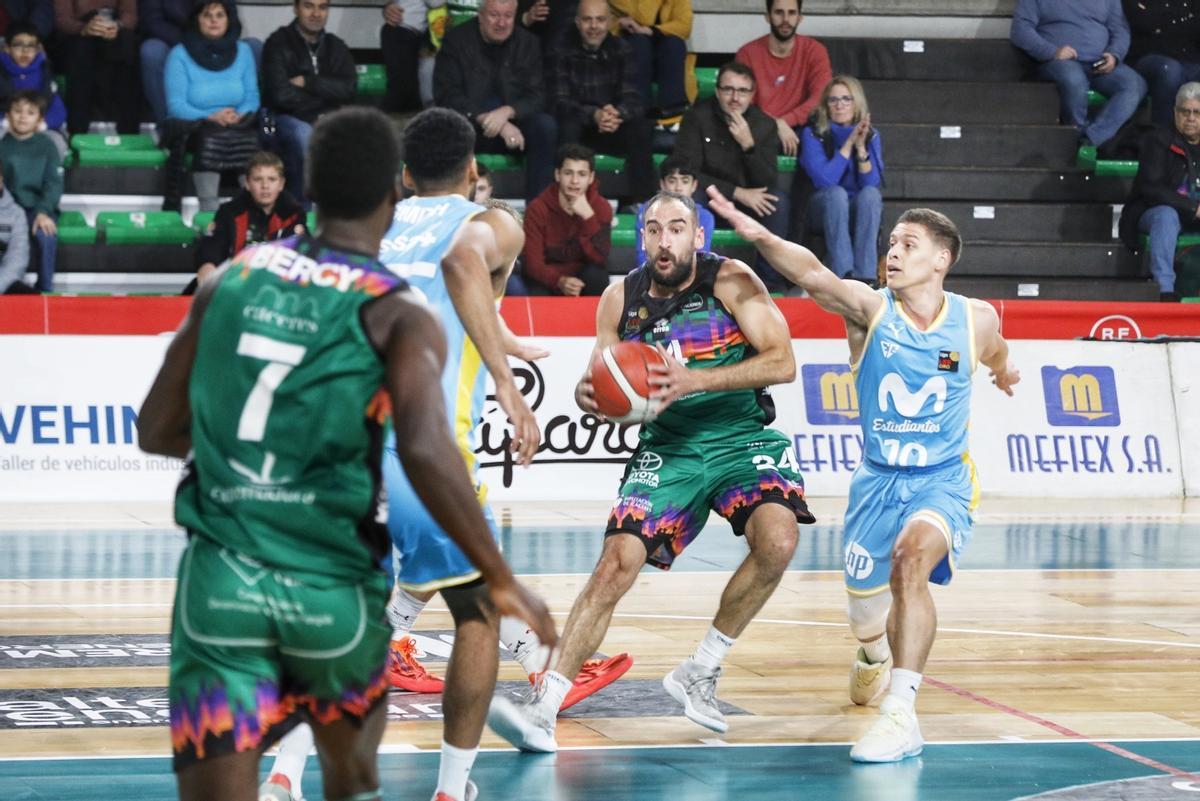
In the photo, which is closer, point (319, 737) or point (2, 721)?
point (319, 737)

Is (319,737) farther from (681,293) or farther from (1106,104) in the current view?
(1106,104)

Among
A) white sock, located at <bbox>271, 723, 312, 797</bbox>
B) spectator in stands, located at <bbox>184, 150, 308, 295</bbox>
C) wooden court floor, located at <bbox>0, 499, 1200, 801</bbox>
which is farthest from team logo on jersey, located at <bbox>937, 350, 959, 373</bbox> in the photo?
spectator in stands, located at <bbox>184, 150, 308, 295</bbox>

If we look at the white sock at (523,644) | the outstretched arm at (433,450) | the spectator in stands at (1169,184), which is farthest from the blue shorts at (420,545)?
the spectator in stands at (1169,184)

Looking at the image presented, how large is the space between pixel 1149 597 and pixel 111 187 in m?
9.88

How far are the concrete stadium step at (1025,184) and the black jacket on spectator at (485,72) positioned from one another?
3.92m

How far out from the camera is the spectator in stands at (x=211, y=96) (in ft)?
48.3

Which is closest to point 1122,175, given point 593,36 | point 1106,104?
point 1106,104

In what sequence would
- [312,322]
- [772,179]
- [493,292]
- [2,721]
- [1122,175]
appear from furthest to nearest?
[1122,175] → [772,179] → [2,721] → [493,292] → [312,322]

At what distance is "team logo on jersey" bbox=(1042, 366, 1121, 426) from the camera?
1334 cm

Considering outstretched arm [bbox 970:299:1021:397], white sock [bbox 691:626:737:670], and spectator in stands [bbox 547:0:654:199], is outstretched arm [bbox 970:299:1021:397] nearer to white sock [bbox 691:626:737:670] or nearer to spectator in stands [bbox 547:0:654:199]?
white sock [bbox 691:626:737:670]

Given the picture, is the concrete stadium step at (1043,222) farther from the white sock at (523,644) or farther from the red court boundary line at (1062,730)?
the white sock at (523,644)

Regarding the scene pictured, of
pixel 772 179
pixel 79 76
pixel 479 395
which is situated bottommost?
pixel 479 395

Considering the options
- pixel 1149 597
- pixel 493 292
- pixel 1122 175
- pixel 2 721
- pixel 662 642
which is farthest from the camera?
pixel 1122 175

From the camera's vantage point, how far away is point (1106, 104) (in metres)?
17.4
